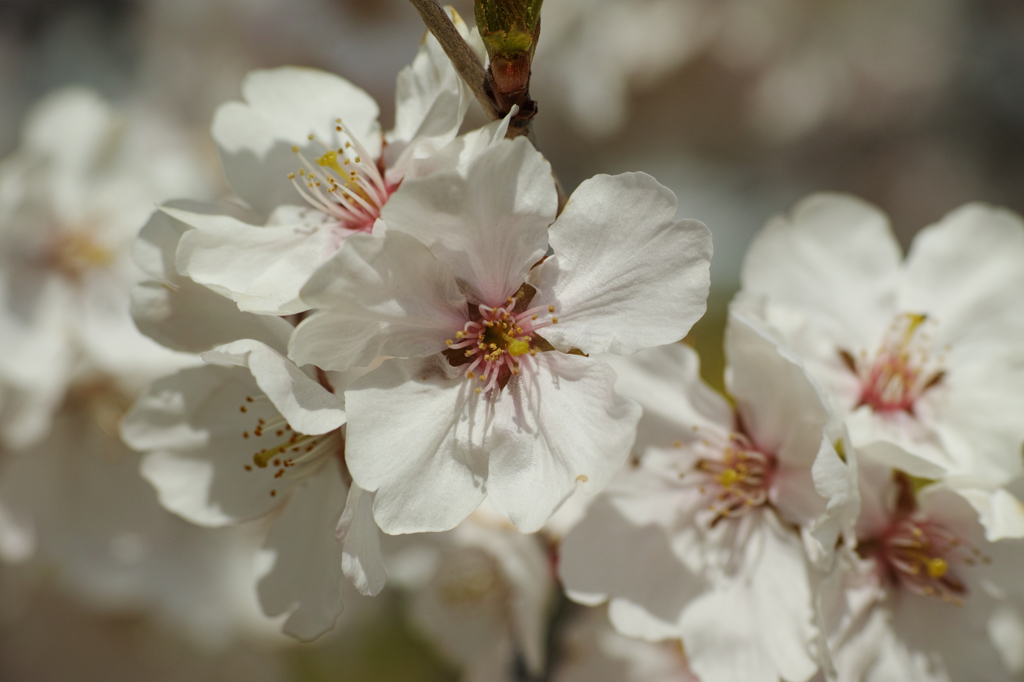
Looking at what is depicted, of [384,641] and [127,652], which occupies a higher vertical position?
[127,652]

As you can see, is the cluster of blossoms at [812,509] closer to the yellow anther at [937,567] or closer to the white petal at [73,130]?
the yellow anther at [937,567]

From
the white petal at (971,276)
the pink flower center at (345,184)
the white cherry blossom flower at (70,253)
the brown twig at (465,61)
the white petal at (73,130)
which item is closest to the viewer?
the brown twig at (465,61)

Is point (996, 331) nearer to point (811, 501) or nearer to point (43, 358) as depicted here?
point (811, 501)

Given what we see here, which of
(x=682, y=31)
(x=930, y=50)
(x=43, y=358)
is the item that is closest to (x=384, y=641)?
(x=43, y=358)

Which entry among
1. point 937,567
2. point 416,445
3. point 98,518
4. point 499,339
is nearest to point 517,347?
point 499,339

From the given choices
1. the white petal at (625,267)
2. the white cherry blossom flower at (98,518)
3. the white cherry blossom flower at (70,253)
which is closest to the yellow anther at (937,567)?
the white petal at (625,267)

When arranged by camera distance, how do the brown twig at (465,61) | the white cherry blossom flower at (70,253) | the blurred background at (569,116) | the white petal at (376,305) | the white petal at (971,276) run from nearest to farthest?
the white petal at (376,305)
the brown twig at (465,61)
the white petal at (971,276)
the white cherry blossom flower at (70,253)
the blurred background at (569,116)
